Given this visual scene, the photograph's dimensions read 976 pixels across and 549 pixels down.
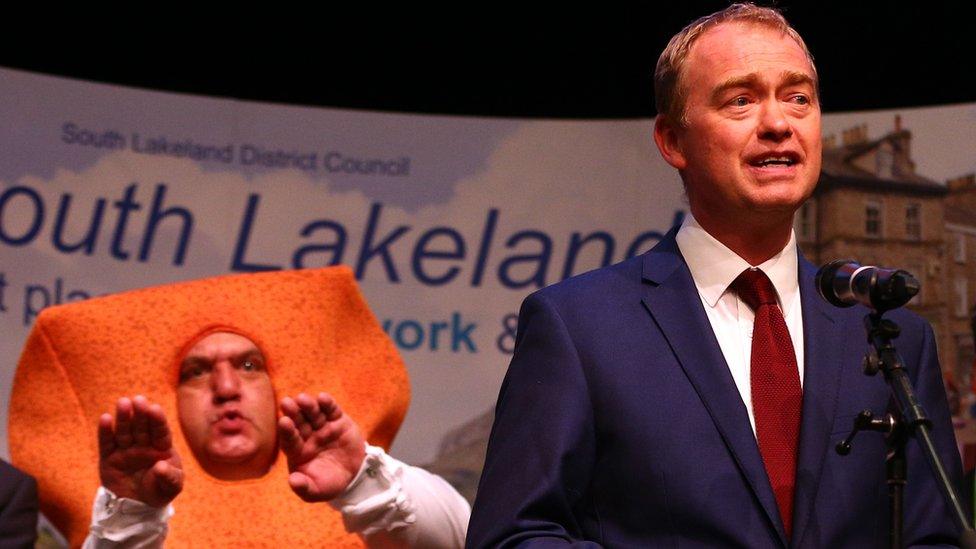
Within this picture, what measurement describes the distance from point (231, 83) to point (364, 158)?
594 mm

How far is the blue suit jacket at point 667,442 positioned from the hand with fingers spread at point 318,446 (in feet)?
3.04

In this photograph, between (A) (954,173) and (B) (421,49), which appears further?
(B) (421,49)

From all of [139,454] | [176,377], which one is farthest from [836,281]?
[176,377]

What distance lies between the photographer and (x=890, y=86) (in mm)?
4668

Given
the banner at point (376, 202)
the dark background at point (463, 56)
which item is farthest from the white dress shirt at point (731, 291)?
the dark background at point (463, 56)

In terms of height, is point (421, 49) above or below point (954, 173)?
above

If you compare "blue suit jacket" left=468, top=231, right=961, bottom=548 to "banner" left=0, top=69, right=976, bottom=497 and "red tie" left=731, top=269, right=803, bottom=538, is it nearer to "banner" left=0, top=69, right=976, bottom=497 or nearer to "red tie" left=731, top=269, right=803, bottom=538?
"red tie" left=731, top=269, right=803, bottom=538

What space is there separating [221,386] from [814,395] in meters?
2.01

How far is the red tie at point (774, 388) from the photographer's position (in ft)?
5.68

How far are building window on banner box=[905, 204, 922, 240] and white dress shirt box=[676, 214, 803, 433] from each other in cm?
252

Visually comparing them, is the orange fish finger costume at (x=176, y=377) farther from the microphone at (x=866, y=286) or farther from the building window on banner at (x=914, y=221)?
the microphone at (x=866, y=286)

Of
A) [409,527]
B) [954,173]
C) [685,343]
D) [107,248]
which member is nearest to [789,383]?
[685,343]

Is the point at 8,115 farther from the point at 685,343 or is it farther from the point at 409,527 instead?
the point at 685,343

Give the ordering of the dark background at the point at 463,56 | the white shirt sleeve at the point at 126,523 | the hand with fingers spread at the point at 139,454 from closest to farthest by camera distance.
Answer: the hand with fingers spread at the point at 139,454
the white shirt sleeve at the point at 126,523
the dark background at the point at 463,56
